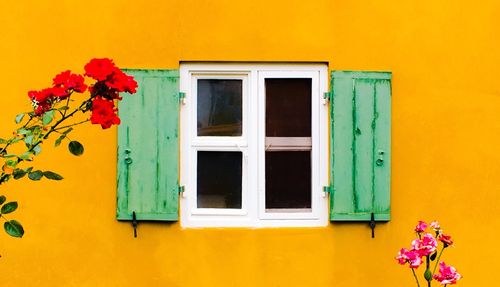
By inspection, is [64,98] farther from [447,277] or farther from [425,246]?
[447,277]

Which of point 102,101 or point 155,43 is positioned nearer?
point 102,101

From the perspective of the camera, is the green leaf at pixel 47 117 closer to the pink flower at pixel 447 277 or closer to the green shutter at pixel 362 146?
the pink flower at pixel 447 277

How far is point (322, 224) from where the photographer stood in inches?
188

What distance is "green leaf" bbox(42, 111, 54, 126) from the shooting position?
122 inches

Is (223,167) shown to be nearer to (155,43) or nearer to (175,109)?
(175,109)

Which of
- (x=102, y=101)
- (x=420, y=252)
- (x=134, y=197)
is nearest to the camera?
(x=102, y=101)

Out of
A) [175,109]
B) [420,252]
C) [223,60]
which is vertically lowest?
[420,252]

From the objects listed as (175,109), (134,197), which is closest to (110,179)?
(134,197)

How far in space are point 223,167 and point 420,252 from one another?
179cm

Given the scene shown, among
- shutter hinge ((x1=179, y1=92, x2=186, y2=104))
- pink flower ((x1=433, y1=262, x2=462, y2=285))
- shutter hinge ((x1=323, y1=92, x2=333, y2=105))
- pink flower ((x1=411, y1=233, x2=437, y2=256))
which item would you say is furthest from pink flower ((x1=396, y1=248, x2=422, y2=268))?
shutter hinge ((x1=179, y1=92, x2=186, y2=104))

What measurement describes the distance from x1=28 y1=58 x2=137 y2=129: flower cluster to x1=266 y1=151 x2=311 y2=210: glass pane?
183cm

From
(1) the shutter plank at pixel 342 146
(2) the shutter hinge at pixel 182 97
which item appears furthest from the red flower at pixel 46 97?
(1) the shutter plank at pixel 342 146

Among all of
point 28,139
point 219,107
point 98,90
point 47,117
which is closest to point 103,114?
point 98,90

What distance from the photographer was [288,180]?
4859 mm
